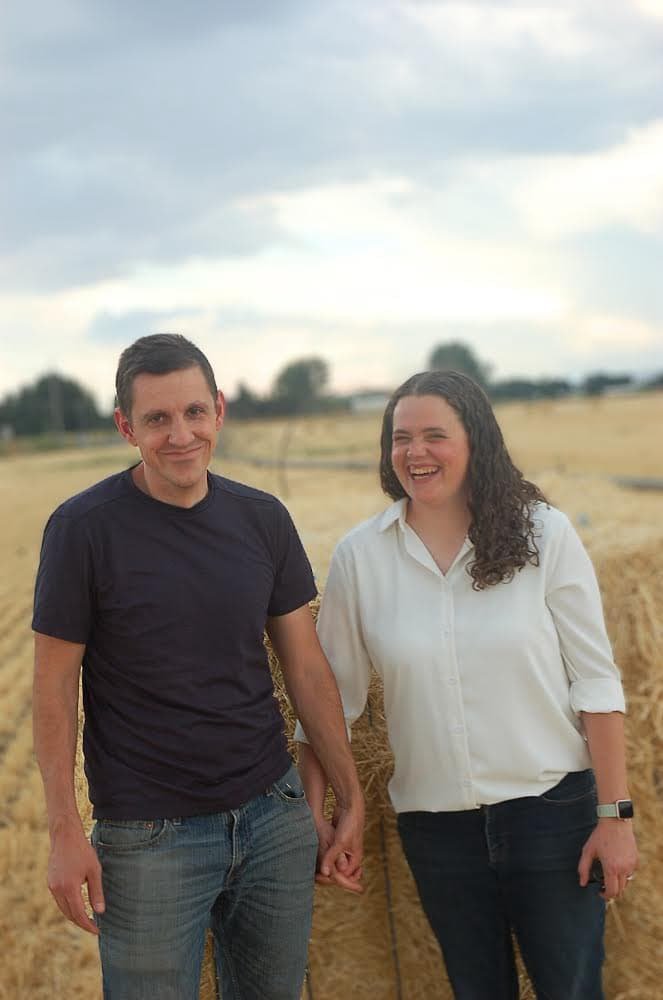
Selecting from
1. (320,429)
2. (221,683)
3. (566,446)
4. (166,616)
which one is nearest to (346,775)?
(221,683)

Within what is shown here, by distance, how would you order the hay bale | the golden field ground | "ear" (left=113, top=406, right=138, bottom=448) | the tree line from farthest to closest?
the tree line < the golden field ground < the hay bale < "ear" (left=113, top=406, right=138, bottom=448)

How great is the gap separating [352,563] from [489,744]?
58cm

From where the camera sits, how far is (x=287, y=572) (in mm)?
2664

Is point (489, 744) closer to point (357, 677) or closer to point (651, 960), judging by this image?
point (357, 677)

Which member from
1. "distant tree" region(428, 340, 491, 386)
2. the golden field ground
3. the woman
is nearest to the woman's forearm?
the woman

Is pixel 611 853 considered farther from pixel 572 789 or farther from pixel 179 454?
pixel 179 454

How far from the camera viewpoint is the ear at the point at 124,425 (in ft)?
8.36

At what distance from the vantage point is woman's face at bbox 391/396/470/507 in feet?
9.03

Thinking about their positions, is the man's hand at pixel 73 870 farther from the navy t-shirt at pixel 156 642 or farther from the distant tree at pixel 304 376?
the distant tree at pixel 304 376

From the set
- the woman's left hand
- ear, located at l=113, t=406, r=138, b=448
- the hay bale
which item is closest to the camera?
ear, located at l=113, t=406, r=138, b=448

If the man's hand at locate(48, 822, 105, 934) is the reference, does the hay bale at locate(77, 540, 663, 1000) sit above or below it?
below

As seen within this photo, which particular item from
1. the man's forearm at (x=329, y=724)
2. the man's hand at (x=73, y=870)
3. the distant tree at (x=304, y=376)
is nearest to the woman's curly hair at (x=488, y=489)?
the man's forearm at (x=329, y=724)

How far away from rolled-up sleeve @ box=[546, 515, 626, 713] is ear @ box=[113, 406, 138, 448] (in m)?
1.08

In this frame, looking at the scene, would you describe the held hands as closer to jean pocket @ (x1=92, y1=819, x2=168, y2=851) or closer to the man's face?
jean pocket @ (x1=92, y1=819, x2=168, y2=851)
